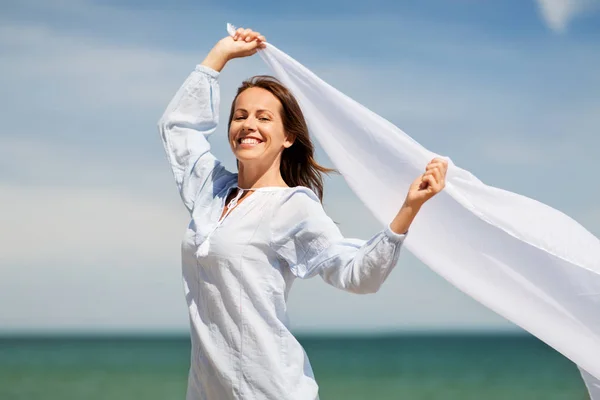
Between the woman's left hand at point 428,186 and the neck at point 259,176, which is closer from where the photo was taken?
the woman's left hand at point 428,186

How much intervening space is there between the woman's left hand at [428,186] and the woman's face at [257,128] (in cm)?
66

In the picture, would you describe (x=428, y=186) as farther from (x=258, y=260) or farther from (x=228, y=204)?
(x=228, y=204)

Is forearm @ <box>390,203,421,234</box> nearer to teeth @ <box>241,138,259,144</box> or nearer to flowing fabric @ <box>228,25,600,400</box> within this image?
flowing fabric @ <box>228,25,600,400</box>

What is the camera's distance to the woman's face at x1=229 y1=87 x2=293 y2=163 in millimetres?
3000

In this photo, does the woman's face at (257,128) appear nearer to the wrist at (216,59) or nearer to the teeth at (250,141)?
the teeth at (250,141)

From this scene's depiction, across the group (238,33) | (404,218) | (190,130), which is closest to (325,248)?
(404,218)

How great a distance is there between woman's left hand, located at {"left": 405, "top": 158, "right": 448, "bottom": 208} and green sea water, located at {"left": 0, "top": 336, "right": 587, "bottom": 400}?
1286 cm

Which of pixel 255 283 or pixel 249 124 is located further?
pixel 249 124

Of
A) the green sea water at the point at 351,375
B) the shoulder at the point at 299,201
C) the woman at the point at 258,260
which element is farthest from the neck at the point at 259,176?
the green sea water at the point at 351,375

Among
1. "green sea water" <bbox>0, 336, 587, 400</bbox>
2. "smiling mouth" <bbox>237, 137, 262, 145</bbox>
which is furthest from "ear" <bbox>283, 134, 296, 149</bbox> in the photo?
"green sea water" <bbox>0, 336, 587, 400</bbox>

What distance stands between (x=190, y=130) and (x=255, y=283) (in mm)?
705

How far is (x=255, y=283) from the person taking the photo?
9.31ft

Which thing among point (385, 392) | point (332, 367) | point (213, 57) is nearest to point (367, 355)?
point (332, 367)

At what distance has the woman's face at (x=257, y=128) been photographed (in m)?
3.00
